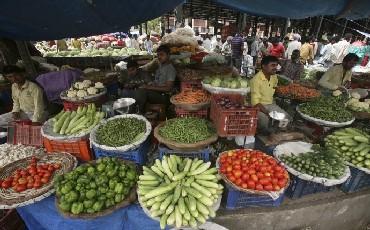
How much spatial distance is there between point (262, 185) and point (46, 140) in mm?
3487

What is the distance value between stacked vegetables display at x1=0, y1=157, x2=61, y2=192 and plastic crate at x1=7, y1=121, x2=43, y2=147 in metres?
0.94

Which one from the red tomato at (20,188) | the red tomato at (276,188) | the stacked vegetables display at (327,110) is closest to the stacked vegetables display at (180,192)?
the red tomato at (276,188)

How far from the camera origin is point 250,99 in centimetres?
489

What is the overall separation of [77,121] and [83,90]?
46.4 inches

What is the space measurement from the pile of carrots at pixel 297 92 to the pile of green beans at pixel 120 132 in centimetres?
370

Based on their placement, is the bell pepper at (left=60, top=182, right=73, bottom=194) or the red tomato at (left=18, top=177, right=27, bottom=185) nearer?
the bell pepper at (left=60, top=182, right=73, bottom=194)

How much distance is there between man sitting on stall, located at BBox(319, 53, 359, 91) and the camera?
19.2ft

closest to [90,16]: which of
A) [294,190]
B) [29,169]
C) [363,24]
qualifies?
[29,169]

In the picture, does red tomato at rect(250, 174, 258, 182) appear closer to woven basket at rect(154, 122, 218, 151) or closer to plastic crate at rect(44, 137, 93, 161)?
woven basket at rect(154, 122, 218, 151)

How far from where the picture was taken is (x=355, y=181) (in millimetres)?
3568

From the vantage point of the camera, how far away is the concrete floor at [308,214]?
3191 millimetres

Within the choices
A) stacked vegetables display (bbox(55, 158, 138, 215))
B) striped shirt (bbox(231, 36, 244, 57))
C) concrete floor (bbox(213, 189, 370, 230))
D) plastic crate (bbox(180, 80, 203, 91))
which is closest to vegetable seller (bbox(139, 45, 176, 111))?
plastic crate (bbox(180, 80, 203, 91))

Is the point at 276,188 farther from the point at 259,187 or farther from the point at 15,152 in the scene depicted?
the point at 15,152

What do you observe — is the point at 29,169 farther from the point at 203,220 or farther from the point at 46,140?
the point at 203,220
